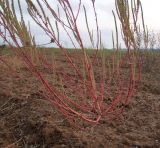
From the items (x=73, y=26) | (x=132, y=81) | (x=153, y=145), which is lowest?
(x=153, y=145)

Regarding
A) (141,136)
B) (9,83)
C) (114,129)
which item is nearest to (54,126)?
(114,129)

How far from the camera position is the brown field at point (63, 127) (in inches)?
142

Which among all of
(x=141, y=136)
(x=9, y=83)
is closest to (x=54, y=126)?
(x=141, y=136)

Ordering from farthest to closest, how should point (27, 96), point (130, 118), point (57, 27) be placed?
1. point (27, 96)
2. point (130, 118)
3. point (57, 27)

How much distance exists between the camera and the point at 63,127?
13.0 feet

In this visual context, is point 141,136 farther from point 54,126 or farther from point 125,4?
point 125,4

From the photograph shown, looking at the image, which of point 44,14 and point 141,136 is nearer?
point 44,14

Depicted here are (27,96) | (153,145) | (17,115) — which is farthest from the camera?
(27,96)

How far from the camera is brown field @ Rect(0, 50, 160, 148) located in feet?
11.8

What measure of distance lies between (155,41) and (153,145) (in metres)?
10.7

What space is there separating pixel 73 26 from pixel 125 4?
0.41 metres

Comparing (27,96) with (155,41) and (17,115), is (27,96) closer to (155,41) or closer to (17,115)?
(17,115)

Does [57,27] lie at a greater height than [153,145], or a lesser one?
greater

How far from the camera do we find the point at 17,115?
4.57m
